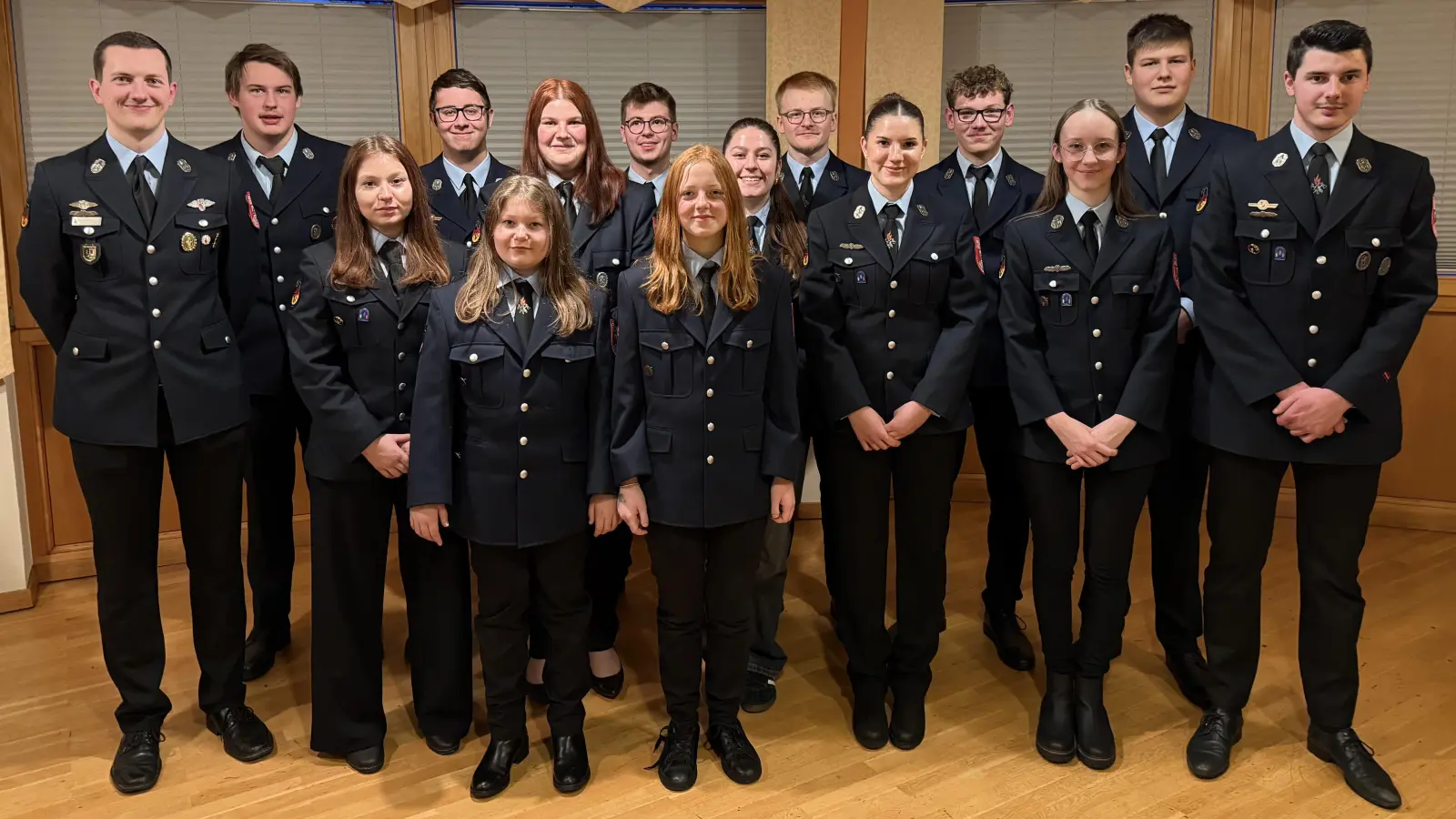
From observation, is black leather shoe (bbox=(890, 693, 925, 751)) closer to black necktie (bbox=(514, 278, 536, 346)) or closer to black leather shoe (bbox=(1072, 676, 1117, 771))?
black leather shoe (bbox=(1072, 676, 1117, 771))

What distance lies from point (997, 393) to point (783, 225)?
0.82 m

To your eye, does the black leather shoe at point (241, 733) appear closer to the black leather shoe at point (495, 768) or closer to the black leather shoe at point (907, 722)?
the black leather shoe at point (495, 768)

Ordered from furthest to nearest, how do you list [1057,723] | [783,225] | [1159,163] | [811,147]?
1. [811,147]
2. [1159,163]
3. [783,225]
4. [1057,723]

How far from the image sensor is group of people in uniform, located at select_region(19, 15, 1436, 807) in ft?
8.93

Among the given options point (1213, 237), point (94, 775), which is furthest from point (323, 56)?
point (1213, 237)

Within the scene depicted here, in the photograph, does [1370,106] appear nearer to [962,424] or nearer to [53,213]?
[962,424]

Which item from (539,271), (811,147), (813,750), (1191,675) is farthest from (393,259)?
(1191,675)

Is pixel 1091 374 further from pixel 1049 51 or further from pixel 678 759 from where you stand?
pixel 1049 51

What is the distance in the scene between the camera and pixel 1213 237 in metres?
2.82

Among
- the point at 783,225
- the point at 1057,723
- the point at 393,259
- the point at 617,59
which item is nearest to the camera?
the point at 393,259

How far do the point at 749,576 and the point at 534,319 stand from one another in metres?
0.81

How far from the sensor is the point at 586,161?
323 centimetres

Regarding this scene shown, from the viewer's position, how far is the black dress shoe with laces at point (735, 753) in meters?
2.90

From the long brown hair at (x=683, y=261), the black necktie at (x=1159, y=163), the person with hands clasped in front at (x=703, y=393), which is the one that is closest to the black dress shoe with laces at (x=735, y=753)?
the person with hands clasped in front at (x=703, y=393)
